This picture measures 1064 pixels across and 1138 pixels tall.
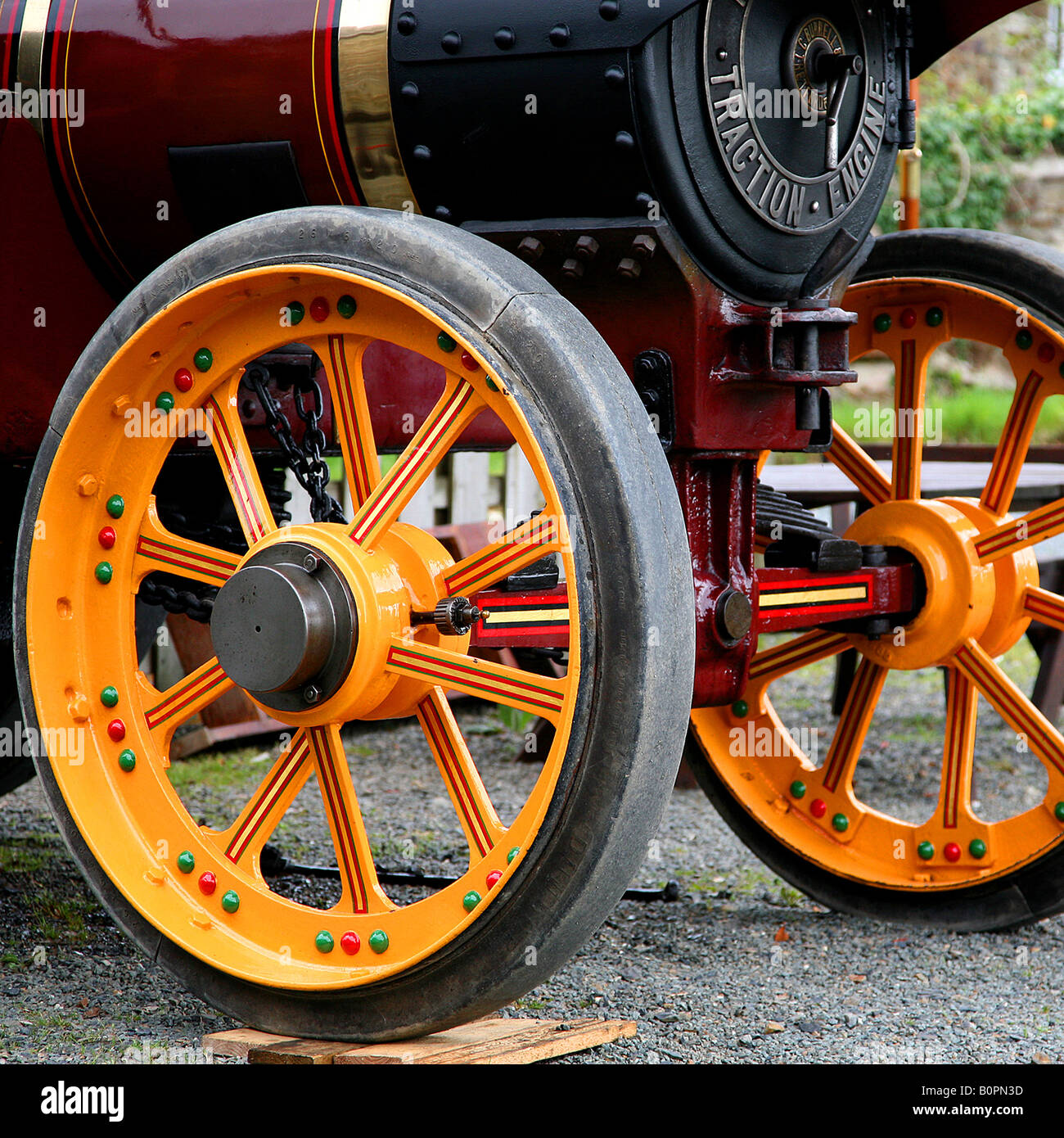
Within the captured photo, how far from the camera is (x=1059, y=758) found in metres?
2.73

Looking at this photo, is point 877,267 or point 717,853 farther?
point 717,853

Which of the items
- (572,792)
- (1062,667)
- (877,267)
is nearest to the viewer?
(572,792)

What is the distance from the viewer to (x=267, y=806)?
2.11m

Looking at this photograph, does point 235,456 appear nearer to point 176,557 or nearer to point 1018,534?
point 176,557

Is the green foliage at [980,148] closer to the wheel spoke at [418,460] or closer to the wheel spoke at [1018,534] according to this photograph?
the wheel spoke at [1018,534]

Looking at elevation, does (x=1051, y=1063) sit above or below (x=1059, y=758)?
below

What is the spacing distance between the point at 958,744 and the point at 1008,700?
16cm

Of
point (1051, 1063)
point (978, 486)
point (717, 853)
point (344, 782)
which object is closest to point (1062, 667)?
point (978, 486)

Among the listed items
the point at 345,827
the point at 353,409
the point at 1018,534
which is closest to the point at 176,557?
the point at 353,409

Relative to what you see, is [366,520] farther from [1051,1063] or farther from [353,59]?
[1051,1063]

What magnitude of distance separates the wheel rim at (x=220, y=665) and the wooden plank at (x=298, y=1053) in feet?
0.29
